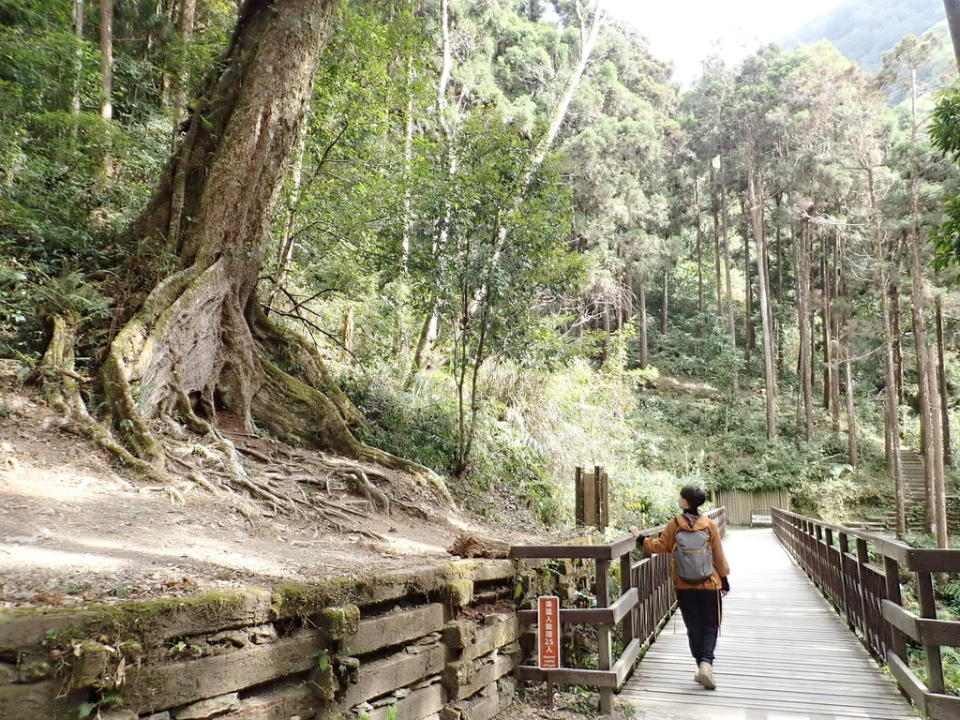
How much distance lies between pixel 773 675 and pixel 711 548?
56.1 inches

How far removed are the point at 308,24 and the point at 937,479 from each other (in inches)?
736

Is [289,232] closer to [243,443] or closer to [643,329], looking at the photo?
[243,443]

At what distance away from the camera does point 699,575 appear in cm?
538

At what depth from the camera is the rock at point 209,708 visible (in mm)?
2439

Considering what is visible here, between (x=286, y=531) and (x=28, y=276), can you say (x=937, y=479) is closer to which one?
(x=286, y=531)

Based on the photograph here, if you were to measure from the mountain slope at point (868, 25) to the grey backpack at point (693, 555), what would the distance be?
152 metres

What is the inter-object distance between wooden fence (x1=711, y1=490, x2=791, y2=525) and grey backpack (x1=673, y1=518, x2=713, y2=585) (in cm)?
2531

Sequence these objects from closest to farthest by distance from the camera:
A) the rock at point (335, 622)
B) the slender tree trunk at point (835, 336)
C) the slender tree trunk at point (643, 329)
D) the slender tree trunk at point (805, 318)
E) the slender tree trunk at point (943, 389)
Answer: the rock at point (335, 622)
the slender tree trunk at point (943, 389)
the slender tree trunk at point (805, 318)
the slender tree trunk at point (835, 336)
the slender tree trunk at point (643, 329)

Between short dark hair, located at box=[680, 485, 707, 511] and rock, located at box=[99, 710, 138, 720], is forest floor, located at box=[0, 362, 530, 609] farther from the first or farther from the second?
short dark hair, located at box=[680, 485, 707, 511]

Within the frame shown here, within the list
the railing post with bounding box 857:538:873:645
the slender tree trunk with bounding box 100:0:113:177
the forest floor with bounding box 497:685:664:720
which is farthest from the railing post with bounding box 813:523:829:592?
the slender tree trunk with bounding box 100:0:113:177

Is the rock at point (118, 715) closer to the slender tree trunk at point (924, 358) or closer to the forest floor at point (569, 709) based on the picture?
the forest floor at point (569, 709)

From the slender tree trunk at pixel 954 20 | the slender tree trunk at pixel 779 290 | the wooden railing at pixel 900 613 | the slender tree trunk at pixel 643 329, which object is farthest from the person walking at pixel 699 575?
the slender tree trunk at pixel 779 290

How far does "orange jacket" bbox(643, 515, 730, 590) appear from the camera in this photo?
5414 mm

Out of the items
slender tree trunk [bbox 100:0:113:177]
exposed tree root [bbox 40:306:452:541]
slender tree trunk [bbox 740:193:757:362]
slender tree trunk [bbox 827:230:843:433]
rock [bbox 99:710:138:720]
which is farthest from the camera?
slender tree trunk [bbox 740:193:757:362]
